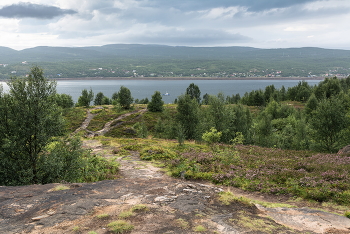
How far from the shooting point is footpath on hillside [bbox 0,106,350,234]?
7.92 m

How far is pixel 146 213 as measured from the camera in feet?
29.4

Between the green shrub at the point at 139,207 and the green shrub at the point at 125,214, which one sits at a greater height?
the green shrub at the point at 125,214

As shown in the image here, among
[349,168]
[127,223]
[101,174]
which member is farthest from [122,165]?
[349,168]

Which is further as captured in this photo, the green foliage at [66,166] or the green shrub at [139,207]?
the green foliage at [66,166]

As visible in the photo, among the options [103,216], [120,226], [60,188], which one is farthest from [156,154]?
[120,226]

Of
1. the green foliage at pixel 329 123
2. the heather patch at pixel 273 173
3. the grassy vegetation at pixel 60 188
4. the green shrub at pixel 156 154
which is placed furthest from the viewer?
the green foliage at pixel 329 123

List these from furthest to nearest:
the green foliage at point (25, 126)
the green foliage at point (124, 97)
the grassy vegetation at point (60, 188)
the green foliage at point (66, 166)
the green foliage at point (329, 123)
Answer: the green foliage at point (124, 97) < the green foliage at point (329, 123) < the green foliage at point (66, 166) < the green foliage at point (25, 126) < the grassy vegetation at point (60, 188)

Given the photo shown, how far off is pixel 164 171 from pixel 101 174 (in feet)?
16.0

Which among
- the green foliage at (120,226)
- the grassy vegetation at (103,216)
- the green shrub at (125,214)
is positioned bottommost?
the green shrub at (125,214)

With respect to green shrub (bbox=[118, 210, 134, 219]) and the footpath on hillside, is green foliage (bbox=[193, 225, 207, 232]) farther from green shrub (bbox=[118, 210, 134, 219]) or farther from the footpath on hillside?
green shrub (bbox=[118, 210, 134, 219])

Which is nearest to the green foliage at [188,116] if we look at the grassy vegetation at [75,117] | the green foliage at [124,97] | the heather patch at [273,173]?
the heather patch at [273,173]

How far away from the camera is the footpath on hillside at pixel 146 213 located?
7.92m

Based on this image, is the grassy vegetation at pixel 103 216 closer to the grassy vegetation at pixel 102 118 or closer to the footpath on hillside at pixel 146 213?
the footpath on hillside at pixel 146 213

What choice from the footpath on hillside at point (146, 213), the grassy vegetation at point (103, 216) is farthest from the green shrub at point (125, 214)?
the grassy vegetation at point (103, 216)
